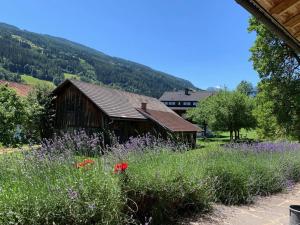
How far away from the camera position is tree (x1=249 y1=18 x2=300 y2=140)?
24.7m

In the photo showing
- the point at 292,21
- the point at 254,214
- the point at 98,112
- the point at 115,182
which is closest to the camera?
the point at 292,21

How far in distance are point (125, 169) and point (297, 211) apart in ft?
7.97

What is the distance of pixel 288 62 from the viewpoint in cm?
2506

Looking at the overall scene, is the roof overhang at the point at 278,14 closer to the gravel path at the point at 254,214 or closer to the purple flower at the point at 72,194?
the purple flower at the point at 72,194

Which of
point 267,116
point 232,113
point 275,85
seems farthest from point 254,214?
point 232,113

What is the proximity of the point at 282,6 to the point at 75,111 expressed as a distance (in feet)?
94.3

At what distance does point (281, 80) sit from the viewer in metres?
25.3

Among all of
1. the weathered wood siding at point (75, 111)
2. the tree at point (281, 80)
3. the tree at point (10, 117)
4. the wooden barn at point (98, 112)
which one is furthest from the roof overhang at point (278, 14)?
the weathered wood siding at point (75, 111)

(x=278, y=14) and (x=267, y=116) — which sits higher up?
(x=267, y=116)

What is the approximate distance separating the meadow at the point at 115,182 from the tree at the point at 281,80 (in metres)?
17.2

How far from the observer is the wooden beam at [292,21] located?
277 centimetres

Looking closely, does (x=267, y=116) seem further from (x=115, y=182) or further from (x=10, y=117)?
(x=115, y=182)

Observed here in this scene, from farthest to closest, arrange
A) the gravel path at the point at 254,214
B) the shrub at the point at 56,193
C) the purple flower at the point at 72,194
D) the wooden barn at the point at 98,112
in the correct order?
the wooden barn at the point at 98,112 < the gravel path at the point at 254,214 < the purple flower at the point at 72,194 < the shrub at the point at 56,193

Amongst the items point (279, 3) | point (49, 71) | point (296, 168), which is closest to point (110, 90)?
point (296, 168)
